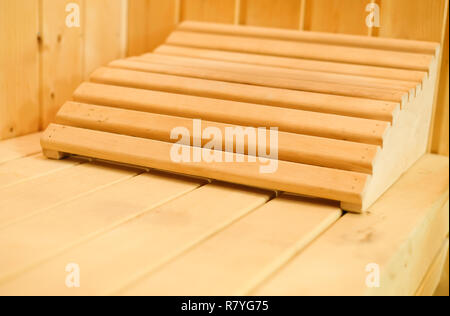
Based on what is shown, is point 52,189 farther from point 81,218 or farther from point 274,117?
point 274,117

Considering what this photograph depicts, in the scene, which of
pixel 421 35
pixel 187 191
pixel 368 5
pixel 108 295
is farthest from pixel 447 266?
pixel 108 295

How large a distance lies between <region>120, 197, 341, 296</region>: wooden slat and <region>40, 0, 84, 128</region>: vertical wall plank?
958 millimetres

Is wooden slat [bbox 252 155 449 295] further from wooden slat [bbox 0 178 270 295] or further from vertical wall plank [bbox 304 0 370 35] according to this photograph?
vertical wall plank [bbox 304 0 370 35]

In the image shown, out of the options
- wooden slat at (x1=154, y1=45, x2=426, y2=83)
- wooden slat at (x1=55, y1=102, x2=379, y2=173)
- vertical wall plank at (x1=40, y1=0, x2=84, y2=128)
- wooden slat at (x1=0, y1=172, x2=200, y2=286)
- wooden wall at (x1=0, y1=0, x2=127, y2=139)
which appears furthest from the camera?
vertical wall plank at (x1=40, y1=0, x2=84, y2=128)

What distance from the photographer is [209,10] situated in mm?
2289

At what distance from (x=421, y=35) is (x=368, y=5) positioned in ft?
0.66

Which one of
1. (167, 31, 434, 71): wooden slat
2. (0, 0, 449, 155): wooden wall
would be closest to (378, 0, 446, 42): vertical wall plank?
(0, 0, 449, 155): wooden wall

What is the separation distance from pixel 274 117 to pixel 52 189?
1.99ft

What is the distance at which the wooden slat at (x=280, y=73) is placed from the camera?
1.72 meters

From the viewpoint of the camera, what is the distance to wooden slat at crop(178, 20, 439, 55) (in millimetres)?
1894

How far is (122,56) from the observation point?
239cm

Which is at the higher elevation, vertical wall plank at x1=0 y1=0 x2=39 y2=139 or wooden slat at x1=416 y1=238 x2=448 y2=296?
vertical wall plank at x1=0 y1=0 x2=39 y2=139

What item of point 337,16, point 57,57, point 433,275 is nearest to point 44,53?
point 57,57

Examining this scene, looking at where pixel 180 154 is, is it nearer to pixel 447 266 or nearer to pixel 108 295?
pixel 108 295
